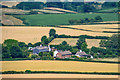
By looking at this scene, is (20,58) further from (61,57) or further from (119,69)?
(119,69)

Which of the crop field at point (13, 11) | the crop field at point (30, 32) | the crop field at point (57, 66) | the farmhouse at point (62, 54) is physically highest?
the crop field at point (13, 11)

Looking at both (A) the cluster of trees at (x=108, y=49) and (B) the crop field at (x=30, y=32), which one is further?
(B) the crop field at (x=30, y=32)

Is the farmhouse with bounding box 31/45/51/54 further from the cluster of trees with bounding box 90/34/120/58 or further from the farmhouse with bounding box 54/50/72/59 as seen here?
the cluster of trees with bounding box 90/34/120/58

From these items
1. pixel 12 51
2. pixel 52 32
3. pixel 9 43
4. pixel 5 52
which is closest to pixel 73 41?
pixel 52 32

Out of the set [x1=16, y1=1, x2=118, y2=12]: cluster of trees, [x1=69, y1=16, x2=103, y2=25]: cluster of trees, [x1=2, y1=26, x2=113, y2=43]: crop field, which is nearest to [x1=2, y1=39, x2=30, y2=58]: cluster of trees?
[x1=2, y1=26, x2=113, y2=43]: crop field

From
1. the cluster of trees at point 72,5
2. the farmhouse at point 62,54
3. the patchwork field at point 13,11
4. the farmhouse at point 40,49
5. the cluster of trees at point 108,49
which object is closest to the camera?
the farmhouse at point 62,54

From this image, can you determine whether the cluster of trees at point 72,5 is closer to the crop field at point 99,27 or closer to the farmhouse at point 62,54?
the crop field at point 99,27

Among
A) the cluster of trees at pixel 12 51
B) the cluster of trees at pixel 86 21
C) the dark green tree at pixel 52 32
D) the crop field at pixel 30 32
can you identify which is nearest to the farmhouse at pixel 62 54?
the cluster of trees at pixel 12 51

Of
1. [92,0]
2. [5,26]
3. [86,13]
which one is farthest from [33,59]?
[92,0]

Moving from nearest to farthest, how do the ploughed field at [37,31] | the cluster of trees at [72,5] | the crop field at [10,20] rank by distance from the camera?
the ploughed field at [37,31]
the crop field at [10,20]
the cluster of trees at [72,5]
